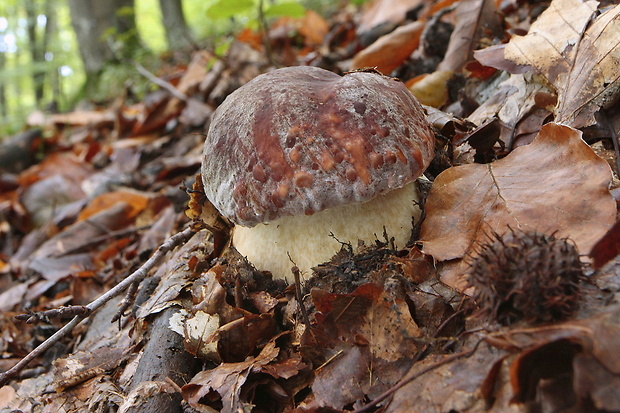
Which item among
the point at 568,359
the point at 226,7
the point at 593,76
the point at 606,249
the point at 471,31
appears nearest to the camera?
the point at 568,359

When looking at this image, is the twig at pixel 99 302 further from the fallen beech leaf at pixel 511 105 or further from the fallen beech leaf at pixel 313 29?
the fallen beech leaf at pixel 313 29

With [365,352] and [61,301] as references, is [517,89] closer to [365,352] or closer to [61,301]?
[365,352]

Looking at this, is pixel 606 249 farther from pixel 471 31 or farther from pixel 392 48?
pixel 392 48

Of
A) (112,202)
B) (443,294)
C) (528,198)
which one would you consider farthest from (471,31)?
(112,202)

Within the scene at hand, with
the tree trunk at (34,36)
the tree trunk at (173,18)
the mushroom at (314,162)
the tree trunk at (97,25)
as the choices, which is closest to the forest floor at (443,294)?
the mushroom at (314,162)

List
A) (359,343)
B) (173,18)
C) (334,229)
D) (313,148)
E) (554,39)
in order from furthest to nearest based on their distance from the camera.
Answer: (173,18)
(554,39)
(334,229)
(313,148)
(359,343)

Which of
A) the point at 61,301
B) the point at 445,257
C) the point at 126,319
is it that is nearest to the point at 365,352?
the point at 445,257

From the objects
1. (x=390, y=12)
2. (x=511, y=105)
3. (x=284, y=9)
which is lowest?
(x=511, y=105)
